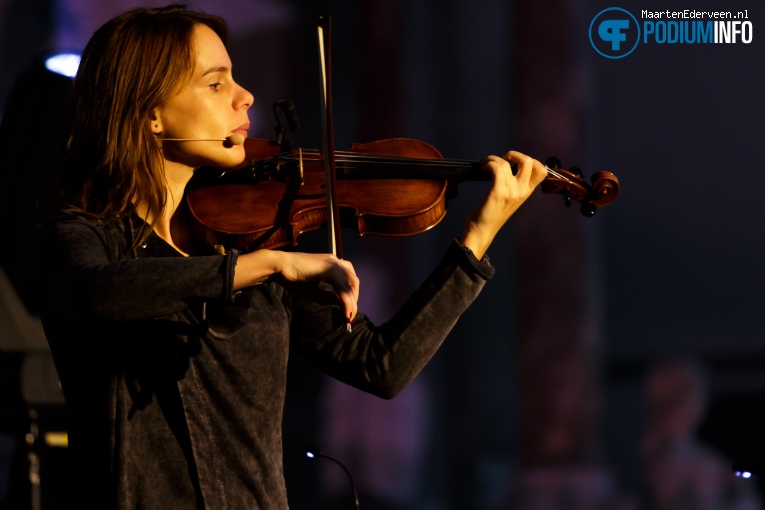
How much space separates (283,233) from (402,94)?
3.15 meters

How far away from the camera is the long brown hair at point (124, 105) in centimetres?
125

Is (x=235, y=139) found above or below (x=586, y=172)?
above

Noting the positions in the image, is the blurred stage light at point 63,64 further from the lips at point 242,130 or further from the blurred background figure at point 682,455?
the blurred background figure at point 682,455

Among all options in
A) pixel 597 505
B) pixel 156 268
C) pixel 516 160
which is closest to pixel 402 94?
pixel 597 505

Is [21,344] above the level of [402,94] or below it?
below

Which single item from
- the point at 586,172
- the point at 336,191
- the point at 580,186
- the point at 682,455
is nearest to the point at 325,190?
the point at 336,191

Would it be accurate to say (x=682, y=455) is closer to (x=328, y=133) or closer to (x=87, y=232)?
(x=328, y=133)

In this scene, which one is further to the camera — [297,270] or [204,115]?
[204,115]

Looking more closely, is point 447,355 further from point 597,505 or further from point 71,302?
point 71,302

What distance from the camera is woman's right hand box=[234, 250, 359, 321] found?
1022 millimetres

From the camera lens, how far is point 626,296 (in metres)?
4.10

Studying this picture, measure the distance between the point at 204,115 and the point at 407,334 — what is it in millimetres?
402

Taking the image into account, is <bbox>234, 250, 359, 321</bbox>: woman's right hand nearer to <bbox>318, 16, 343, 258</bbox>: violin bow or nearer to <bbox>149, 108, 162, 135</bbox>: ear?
<bbox>318, 16, 343, 258</bbox>: violin bow

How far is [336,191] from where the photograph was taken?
1441 millimetres
